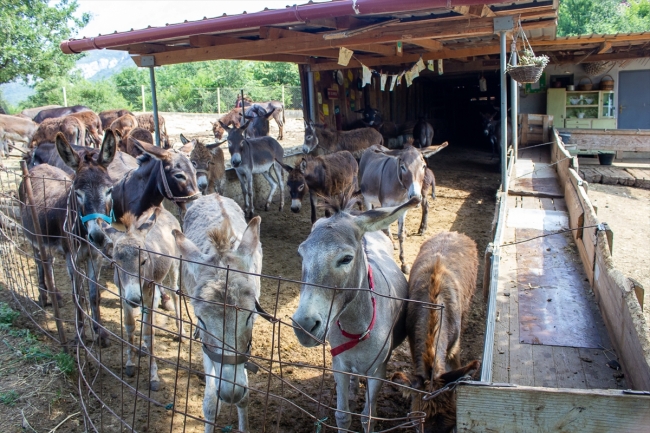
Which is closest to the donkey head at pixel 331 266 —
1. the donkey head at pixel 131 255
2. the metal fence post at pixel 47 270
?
the donkey head at pixel 131 255

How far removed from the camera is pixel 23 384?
4.11m

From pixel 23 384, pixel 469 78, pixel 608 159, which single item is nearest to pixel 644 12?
pixel 469 78

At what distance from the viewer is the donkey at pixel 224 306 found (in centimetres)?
289

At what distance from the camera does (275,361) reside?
2.16 meters

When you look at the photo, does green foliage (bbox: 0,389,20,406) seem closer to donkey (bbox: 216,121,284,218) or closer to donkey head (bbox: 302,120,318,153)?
donkey (bbox: 216,121,284,218)

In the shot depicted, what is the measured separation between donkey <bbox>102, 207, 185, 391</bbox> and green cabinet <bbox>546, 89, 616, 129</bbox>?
1465cm

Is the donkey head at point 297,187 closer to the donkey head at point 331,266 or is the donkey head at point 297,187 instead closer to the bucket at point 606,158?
the donkey head at point 331,266

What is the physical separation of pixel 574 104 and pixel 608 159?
340cm

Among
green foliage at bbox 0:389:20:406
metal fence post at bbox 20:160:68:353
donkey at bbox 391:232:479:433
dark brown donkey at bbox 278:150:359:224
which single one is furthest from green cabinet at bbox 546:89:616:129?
green foliage at bbox 0:389:20:406

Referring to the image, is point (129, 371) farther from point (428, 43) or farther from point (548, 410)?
point (428, 43)

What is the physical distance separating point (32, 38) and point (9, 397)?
23.7 meters

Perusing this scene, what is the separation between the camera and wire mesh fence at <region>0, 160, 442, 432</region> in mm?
2943

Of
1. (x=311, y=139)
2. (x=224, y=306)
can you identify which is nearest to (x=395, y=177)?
(x=311, y=139)

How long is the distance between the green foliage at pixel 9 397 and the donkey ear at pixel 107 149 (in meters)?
2.36
